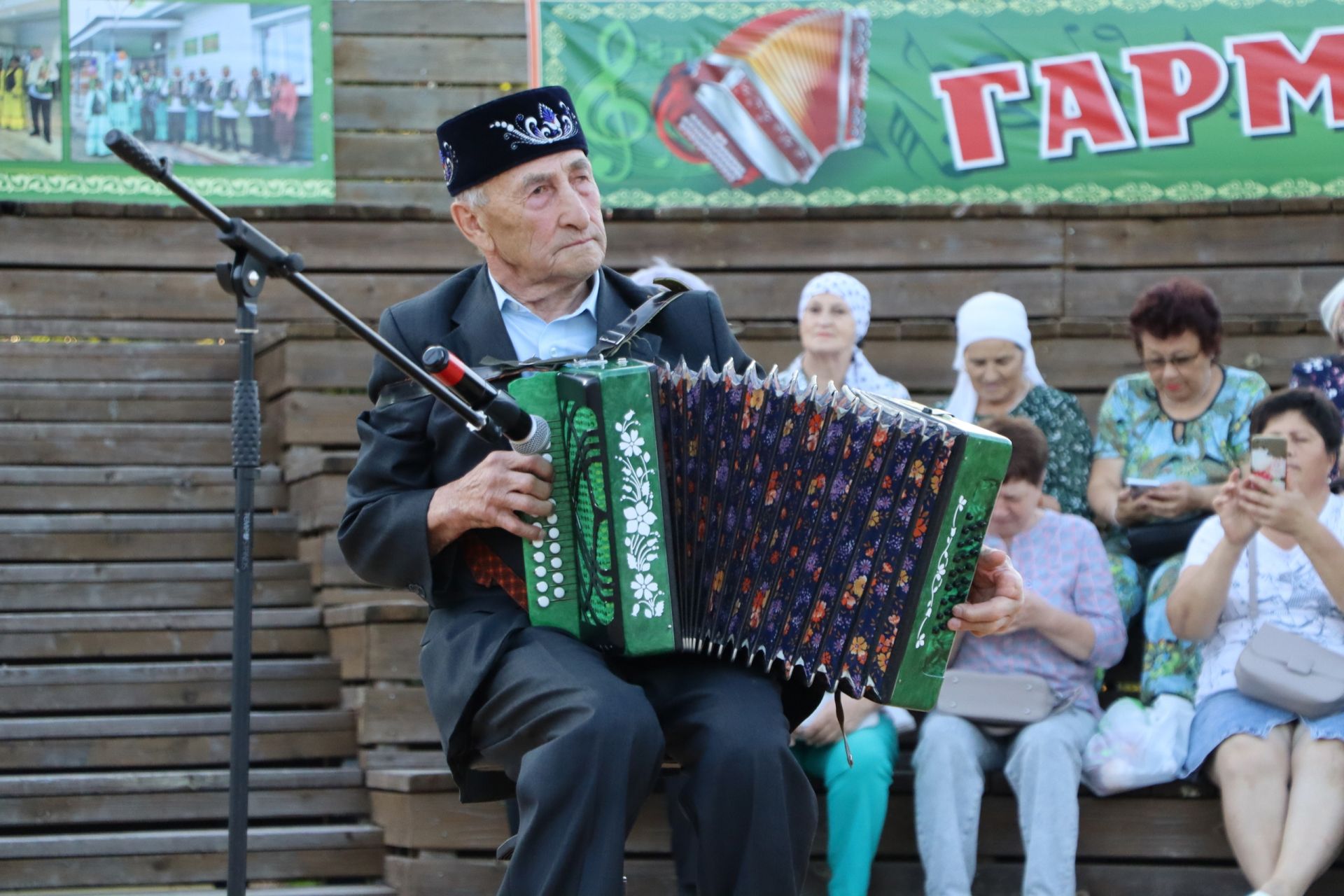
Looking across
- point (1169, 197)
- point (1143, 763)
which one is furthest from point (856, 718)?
point (1169, 197)

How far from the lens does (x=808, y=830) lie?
262 centimetres

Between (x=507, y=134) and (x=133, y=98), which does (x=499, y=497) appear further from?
(x=133, y=98)

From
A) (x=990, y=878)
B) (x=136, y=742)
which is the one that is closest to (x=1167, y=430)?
(x=990, y=878)

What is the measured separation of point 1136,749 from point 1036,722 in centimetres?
26

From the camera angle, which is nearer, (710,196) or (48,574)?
(48,574)

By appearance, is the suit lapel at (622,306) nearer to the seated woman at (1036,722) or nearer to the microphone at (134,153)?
the microphone at (134,153)

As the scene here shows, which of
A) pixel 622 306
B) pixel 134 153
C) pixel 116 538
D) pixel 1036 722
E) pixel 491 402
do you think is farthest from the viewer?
pixel 116 538

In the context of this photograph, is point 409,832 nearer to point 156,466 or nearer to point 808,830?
point 808,830

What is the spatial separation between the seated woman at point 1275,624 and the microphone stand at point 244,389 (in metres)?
2.13

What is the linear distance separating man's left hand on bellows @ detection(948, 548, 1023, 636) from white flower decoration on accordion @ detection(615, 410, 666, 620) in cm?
46

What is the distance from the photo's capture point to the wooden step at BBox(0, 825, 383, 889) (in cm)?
432

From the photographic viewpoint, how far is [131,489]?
18.2 feet

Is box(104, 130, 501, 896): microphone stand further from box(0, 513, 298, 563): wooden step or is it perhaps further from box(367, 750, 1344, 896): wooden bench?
box(0, 513, 298, 563): wooden step

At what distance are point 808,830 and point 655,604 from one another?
0.44 meters
